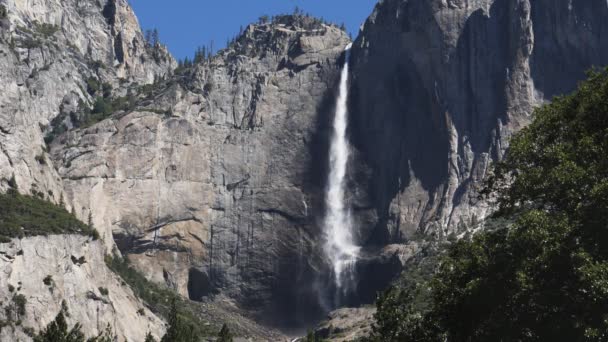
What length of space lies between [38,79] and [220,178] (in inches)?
1319

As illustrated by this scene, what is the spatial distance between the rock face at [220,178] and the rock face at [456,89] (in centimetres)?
1175

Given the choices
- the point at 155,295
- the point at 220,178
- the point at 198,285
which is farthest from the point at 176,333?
the point at 220,178

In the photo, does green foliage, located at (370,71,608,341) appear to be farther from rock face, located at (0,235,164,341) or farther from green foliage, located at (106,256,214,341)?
green foliage, located at (106,256,214,341)

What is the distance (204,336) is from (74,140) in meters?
40.9

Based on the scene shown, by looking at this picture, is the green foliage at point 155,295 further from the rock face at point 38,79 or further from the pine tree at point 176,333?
the pine tree at point 176,333

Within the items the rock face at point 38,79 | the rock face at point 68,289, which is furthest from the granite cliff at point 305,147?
the rock face at point 68,289

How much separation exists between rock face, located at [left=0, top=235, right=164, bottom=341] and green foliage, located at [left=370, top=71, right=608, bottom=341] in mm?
66357

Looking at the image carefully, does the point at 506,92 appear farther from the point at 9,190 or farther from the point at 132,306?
the point at 9,190

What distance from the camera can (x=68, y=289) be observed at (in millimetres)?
117500

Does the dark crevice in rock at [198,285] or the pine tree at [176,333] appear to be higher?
the dark crevice in rock at [198,285]

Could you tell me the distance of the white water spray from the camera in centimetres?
Answer: 16200

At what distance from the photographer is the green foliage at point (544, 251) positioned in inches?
1575

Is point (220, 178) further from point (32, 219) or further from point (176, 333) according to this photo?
point (176, 333)

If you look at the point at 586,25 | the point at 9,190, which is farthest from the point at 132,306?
the point at 586,25
